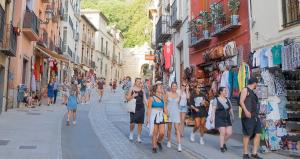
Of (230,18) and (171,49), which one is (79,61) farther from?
(230,18)

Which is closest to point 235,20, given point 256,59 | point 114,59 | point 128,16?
point 256,59

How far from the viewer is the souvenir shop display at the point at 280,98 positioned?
9.35 metres

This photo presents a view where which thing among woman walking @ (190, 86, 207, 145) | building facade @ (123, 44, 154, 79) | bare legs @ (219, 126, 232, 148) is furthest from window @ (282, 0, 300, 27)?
building facade @ (123, 44, 154, 79)

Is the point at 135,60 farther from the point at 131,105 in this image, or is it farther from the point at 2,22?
the point at 131,105

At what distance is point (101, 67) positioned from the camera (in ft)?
194

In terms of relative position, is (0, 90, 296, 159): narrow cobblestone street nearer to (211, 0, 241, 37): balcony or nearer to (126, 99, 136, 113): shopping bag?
(126, 99, 136, 113): shopping bag

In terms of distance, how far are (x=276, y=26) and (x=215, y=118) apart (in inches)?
137

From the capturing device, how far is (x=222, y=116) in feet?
30.1

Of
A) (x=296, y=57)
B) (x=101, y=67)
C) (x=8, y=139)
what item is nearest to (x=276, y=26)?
(x=296, y=57)

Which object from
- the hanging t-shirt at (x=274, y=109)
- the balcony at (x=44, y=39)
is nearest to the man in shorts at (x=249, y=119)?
the hanging t-shirt at (x=274, y=109)

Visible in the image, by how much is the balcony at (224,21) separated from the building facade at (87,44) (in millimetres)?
34689

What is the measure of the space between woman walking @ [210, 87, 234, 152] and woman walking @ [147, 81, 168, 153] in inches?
51.4

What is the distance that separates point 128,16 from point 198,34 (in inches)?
1915

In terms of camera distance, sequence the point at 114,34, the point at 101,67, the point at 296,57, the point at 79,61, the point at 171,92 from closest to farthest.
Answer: the point at 296,57 → the point at 171,92 → the point at 79,61 → the point at 101,67 → the point at 114,34
